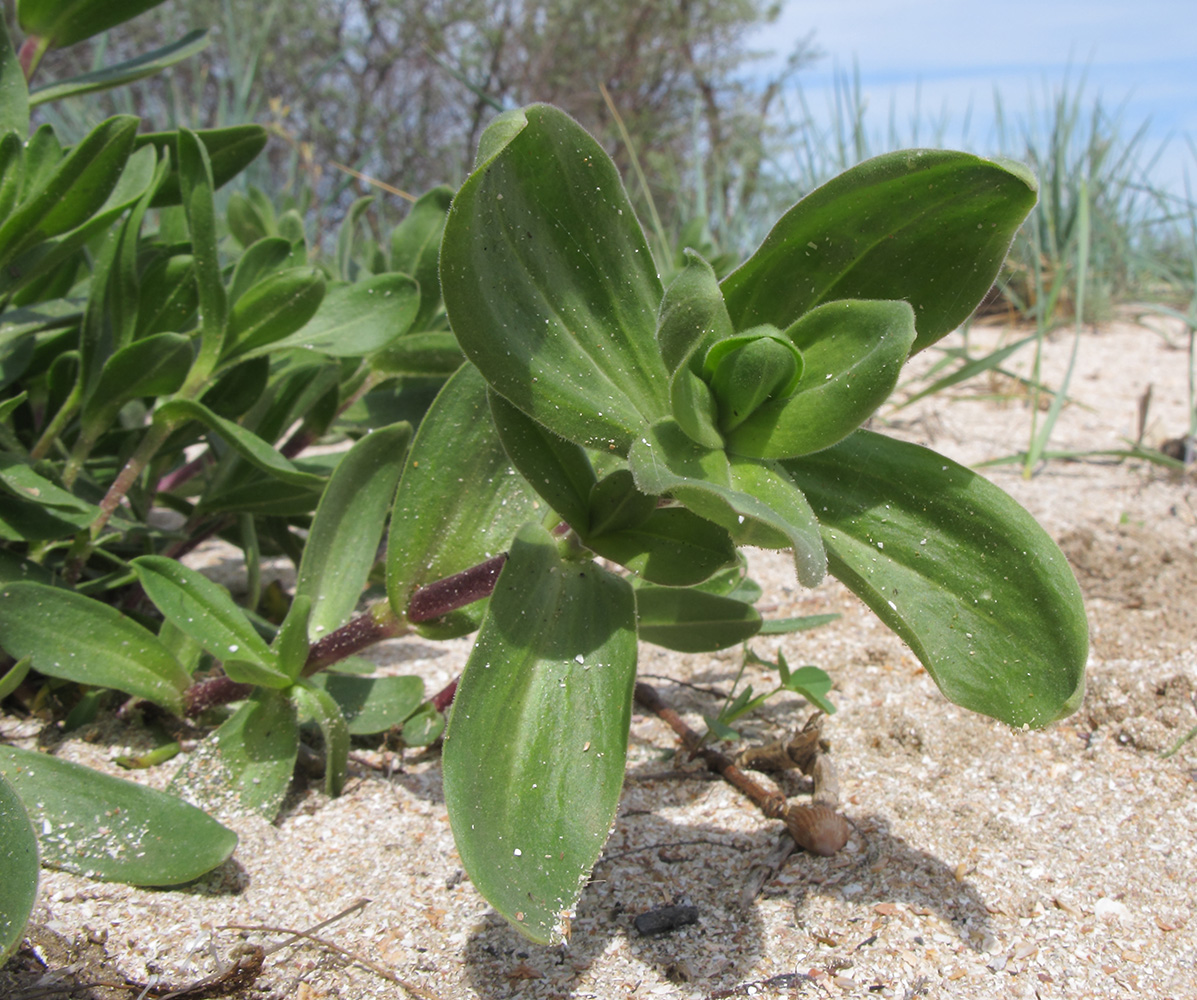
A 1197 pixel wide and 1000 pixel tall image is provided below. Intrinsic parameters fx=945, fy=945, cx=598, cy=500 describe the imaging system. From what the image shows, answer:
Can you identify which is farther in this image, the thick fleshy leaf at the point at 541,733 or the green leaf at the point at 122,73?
the green leaf at the point at 122,73

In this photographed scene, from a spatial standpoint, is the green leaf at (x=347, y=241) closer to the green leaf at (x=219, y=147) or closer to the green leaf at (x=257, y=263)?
the green leaf at (x=219, y=147)

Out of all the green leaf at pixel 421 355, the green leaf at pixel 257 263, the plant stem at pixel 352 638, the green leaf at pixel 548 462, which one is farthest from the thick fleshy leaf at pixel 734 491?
the green leaf at pixel 257 263

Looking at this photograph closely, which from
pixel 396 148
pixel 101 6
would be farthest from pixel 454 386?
pixel 396 148

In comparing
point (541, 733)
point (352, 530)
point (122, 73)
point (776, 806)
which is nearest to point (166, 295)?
point (122, 73)

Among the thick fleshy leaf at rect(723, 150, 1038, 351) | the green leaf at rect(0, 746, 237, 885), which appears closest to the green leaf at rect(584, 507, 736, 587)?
the thick fleshy leaf at rect(723, 150, 1038, 351)

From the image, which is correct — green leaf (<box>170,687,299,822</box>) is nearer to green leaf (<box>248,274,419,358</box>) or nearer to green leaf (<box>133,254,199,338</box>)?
green leaf (<box>248,274,419,358</box>)

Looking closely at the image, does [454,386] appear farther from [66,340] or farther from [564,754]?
[66,340]
